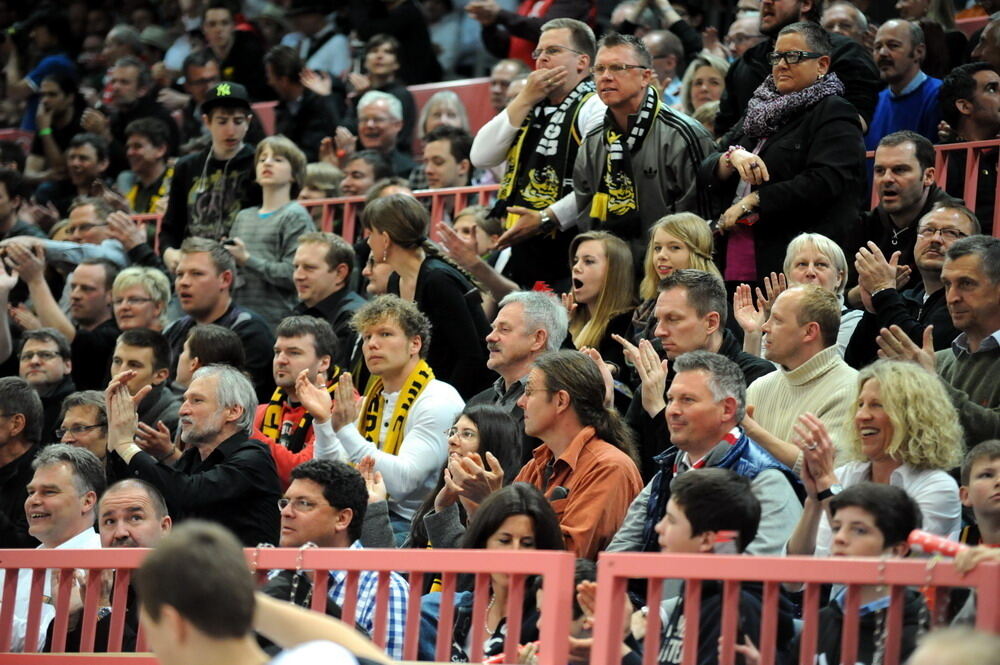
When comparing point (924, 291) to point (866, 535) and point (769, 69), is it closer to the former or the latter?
point (769, 69)

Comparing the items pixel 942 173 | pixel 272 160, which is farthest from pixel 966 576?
pixel 272 160

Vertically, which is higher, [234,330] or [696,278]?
[696,278]

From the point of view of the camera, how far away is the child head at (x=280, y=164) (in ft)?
30.1

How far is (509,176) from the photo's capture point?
8.12m

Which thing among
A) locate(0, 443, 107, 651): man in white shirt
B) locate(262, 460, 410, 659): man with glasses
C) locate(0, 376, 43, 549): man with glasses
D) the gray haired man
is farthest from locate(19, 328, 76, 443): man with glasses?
locate(262, 460, 410, 659): man with glasses

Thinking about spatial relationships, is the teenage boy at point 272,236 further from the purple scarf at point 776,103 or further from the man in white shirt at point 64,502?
the purple scarf at point 776,103

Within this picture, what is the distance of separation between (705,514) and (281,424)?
122 inches

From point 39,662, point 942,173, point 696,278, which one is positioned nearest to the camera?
point 39,662

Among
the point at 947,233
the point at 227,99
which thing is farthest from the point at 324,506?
the point at 227,99

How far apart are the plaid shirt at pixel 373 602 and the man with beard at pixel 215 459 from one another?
137 cm

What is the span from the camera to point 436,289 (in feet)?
24.8

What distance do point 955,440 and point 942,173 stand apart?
3161 millimetres

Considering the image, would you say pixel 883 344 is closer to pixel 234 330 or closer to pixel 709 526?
pixel 709 526

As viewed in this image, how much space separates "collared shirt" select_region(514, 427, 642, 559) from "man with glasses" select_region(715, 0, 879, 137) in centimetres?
261
